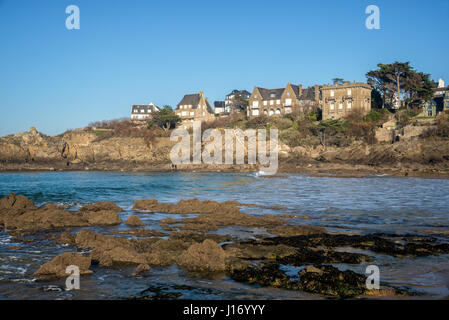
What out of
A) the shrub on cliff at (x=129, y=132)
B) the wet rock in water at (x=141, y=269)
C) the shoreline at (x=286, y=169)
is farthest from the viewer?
the shrub on cliff at (x=129, y=132)

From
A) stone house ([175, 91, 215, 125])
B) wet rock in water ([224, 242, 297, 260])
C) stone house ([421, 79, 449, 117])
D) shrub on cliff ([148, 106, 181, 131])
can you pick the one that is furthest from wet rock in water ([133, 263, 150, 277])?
stone house ([175, 91, 215, 125])

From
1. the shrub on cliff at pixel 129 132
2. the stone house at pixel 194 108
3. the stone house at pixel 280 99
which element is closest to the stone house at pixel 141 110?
the stone house at pixel 194 108

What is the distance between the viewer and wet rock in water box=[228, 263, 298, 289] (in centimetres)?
814

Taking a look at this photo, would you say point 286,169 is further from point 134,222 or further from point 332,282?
point 332,282

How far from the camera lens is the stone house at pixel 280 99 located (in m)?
78.6

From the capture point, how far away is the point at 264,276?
8570 mm

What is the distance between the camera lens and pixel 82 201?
24.0 m

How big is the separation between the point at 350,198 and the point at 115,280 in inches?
711

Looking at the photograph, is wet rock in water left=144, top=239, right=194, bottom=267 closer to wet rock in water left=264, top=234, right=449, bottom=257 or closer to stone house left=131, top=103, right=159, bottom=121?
wet rock in water left=264, top=234, right=449, bottom=257

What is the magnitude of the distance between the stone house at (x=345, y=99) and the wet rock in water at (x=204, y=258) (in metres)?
59.3

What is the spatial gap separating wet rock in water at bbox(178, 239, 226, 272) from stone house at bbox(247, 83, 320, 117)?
68.7 m

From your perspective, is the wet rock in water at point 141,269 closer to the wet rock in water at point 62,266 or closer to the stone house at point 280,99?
the wet rock in water at point 62,266
